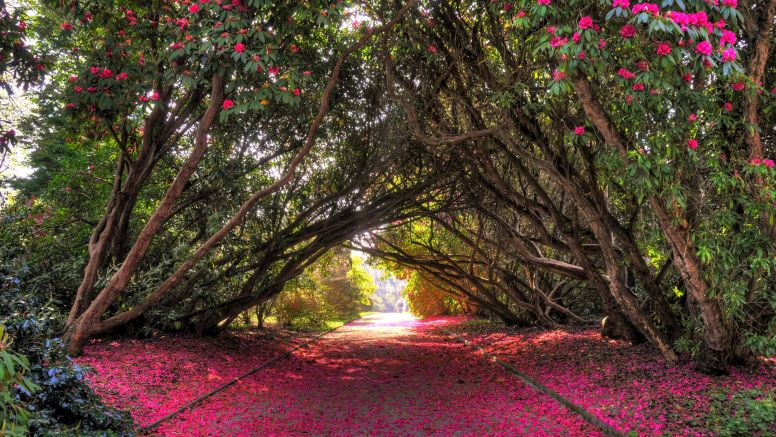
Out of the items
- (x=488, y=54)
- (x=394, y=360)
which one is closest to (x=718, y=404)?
(x=488, y=54)

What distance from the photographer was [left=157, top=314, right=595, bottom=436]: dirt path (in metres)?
5.69

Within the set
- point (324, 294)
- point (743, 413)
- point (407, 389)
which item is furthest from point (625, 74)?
point (324, 294)

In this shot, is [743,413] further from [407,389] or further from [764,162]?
[407,389]

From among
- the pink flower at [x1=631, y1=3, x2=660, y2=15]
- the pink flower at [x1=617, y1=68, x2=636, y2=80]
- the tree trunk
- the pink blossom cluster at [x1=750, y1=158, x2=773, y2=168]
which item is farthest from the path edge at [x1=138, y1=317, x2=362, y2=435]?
the pink blossom cluster at [x1=750, y1=158, x2=773, y2=168]

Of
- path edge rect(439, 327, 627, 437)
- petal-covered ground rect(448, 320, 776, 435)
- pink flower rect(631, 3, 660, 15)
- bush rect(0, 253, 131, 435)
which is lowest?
path edge rect(439, 327, 627, 437)

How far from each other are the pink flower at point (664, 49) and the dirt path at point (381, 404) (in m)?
4.08

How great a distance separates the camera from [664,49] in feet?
14.6

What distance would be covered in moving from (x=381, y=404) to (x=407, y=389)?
1157 millimetres

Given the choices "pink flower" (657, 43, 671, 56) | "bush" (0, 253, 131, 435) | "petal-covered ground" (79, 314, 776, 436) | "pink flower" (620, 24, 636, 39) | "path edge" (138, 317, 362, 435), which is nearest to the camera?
"bush" (0, 253, 131, 435)

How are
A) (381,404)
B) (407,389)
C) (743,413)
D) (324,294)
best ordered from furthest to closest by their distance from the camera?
(324,294)
(407,389)
(381,404)
(743,413)

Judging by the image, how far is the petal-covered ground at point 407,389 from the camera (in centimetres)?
566

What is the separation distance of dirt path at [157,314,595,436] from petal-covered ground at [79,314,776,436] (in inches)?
0.7

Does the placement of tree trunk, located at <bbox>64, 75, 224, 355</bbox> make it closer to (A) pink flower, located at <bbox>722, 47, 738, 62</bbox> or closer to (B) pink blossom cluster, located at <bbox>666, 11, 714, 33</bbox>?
(B) pink blossom cluster, located at <bbox>666, 11, 714, 33</bbox>

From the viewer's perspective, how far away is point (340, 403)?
7.11m
